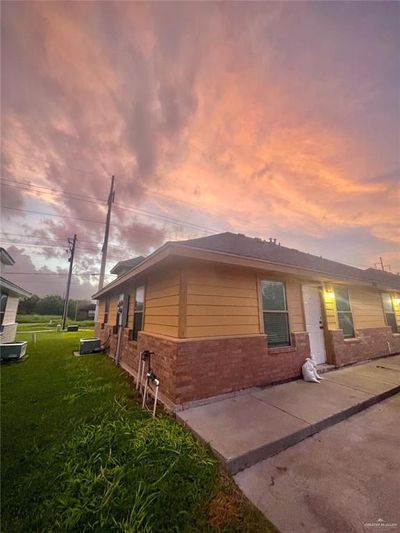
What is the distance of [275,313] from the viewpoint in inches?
191

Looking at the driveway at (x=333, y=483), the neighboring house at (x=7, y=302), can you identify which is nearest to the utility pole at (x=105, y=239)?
the neighboring house at (x=7, y=302)

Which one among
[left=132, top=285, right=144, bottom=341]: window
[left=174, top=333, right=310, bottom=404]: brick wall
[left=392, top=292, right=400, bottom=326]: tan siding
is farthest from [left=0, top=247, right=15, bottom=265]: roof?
[left=392, top=292, right=400, bottom=326]: tan siding

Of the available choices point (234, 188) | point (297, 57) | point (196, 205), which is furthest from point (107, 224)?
point (297, 57)

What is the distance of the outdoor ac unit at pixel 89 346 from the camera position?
8641 millimetres

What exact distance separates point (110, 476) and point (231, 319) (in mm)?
2779

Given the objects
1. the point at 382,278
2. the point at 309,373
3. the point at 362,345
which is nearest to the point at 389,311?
the point at 382,278

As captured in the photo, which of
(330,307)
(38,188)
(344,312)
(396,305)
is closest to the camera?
(330,307)

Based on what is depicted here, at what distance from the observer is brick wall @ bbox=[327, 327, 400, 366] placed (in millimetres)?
5711

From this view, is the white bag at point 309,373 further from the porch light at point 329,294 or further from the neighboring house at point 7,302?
the neighboring house at point 7,302

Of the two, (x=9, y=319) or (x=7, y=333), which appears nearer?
(x=7, y=333)

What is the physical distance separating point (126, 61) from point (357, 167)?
6.47 m

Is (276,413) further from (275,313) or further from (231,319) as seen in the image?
(275,313)

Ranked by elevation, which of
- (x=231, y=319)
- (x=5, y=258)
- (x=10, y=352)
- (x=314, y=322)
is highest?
(x=5, y=258)

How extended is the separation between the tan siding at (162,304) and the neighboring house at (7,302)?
743cm
